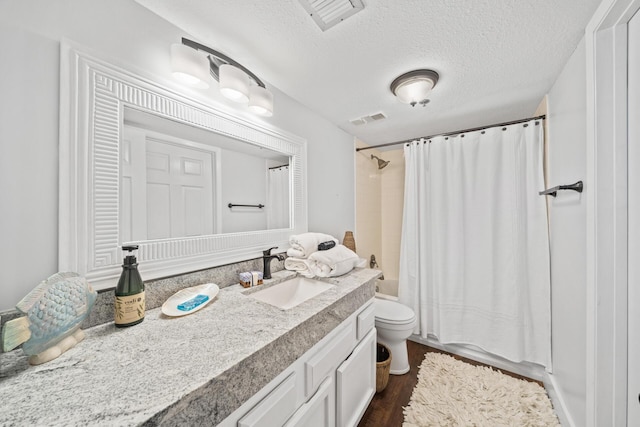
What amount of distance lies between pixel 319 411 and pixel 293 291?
567 mm

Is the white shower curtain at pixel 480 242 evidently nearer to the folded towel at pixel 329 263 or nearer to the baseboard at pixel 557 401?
the baseboard at pixel 557 401

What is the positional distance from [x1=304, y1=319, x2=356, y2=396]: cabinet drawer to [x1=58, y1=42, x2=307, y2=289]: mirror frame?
0.69m

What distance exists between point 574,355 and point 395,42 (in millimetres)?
1883

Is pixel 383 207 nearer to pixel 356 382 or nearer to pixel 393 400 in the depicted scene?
pixel 393 400

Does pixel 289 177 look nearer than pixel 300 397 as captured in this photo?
No

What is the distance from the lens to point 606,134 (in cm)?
88

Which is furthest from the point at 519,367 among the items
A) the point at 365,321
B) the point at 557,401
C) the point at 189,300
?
the point at 189,300

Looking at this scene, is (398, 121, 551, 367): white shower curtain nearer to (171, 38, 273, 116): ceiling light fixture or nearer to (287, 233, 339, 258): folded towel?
(287, 233, 339, 258): folded towel

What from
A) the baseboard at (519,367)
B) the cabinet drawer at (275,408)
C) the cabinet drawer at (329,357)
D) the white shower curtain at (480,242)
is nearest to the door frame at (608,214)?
the baseboard at (519,367)

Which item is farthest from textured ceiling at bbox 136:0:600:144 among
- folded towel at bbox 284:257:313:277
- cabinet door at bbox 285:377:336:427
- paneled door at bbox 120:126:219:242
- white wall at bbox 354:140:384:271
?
cabinet door at bbox 285:377:336:427

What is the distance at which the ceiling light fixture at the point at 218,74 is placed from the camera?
0.92 meters

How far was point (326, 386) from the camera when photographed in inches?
36.3

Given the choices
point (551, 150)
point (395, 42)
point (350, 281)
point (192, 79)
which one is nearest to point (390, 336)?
point (350, 281)

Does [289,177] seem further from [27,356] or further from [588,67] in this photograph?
[588,67]
